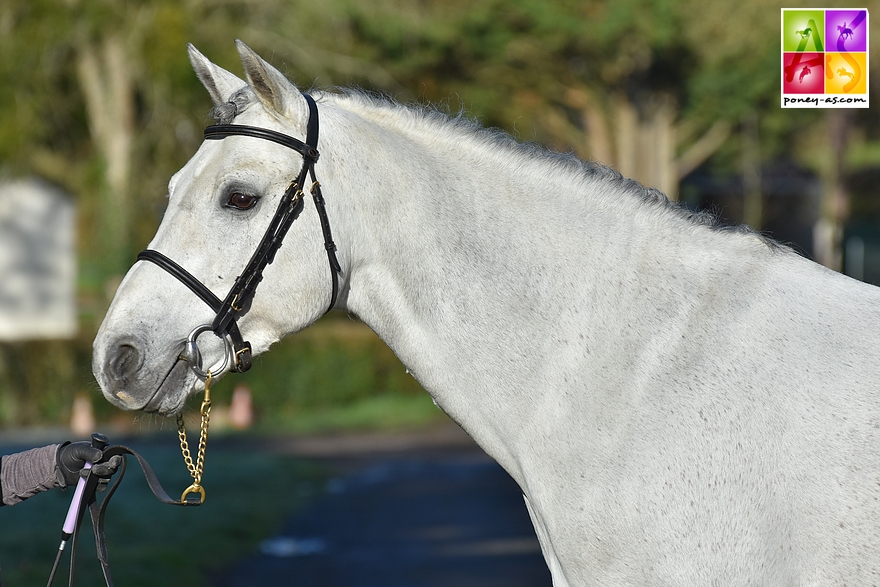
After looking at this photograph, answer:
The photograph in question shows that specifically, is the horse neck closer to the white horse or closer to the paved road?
the white horse

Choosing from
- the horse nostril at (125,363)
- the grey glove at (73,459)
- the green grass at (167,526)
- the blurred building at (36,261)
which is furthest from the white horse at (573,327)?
the blurred building at (36,261)

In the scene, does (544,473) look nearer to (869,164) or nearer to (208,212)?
(208,212)

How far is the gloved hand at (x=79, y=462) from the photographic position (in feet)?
9.48

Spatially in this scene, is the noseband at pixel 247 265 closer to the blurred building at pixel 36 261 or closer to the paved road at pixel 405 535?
the paved road at pixel 405 535

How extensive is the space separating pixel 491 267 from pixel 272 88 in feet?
2.72

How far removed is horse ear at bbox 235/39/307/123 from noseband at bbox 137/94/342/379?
53 mm

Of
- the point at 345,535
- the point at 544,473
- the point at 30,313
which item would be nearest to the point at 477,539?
the point at 345,535

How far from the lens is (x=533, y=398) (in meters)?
2.62

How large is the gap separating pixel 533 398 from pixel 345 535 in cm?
657

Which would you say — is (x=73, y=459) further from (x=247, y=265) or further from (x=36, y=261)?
(x=36, y=261)

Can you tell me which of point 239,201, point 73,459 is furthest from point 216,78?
point 73,459

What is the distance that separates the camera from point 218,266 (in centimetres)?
260

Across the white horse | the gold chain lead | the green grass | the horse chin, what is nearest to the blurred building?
the green grass

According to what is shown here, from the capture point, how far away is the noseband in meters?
2.58
